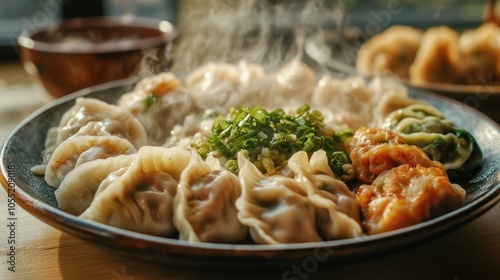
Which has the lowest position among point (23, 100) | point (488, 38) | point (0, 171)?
point (23, 100)

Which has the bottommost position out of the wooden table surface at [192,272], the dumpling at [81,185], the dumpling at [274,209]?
Result: the wooden table surface at [192,272]

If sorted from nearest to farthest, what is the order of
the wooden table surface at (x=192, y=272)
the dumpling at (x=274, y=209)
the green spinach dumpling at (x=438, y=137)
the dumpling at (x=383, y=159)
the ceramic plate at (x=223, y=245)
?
1. the ceramic plate at (x=223, y=245)
2. the dumpling at (x=274, y=209)
3. the wooden table surface at (x=192, y=272)
4. the dumpling at (x=383, y=159)
5. the green spinach dumpling at (x=438, y=137)

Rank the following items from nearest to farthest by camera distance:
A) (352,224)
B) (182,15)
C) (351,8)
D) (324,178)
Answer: (352,224) → (324,178) → (182,15) → (351,8)

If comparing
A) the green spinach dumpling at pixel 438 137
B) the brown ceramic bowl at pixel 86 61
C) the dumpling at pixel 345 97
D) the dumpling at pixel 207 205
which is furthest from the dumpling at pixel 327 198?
the brown ceramic bowl at pixel 86 61

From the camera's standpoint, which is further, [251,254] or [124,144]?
[124,144]

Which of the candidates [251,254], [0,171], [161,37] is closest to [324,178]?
[251,254]

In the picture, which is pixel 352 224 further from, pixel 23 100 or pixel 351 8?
pixel 351 8

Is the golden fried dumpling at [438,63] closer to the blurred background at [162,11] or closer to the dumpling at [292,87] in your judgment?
the dumpling at [292,87]

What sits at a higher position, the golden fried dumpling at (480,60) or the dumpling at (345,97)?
the golden fried dumpling at (480,60)
